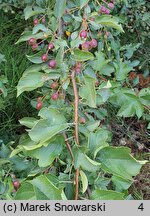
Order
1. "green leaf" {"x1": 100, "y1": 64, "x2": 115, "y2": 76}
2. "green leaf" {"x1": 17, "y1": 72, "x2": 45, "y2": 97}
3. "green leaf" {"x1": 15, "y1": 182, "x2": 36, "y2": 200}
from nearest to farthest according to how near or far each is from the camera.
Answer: "green leaf" {"x1": 15, "y1": 182, "x2": 36, "y2": 200}
"green leaf" {"x1": 17, "y1": 72, "x2": 45, "y2": 97}
"green leaf" {"x1": 100, "y1": 64, "x2": 115, "y2": 76}

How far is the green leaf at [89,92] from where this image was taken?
1267 millimetres

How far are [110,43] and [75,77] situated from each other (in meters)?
0.71

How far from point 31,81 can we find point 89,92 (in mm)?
176

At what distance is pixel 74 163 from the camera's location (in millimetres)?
1179

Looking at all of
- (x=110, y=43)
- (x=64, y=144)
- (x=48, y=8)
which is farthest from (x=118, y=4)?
(x=64, y=144)

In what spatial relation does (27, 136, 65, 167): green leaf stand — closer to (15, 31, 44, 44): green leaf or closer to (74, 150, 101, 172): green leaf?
(74, 150, 101, 172): green leaf

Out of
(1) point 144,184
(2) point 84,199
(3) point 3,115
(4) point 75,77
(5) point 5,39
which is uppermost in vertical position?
(4) point 75,77

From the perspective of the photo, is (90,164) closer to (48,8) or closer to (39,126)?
(39,126)

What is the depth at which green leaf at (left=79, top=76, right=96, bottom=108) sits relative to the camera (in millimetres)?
1267

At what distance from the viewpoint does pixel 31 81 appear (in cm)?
132

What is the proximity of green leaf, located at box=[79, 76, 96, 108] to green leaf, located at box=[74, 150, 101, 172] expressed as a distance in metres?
0.16

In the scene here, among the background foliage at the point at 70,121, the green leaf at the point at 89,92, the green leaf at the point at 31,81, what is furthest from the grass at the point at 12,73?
the green leaf at the point at 89,92

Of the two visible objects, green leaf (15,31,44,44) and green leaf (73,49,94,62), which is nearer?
green leaf (73,49,94,62)

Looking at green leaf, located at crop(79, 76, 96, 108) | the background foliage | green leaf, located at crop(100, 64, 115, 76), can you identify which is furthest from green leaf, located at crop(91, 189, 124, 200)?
green leaf, located at crop(100, 64, 115, 76)
